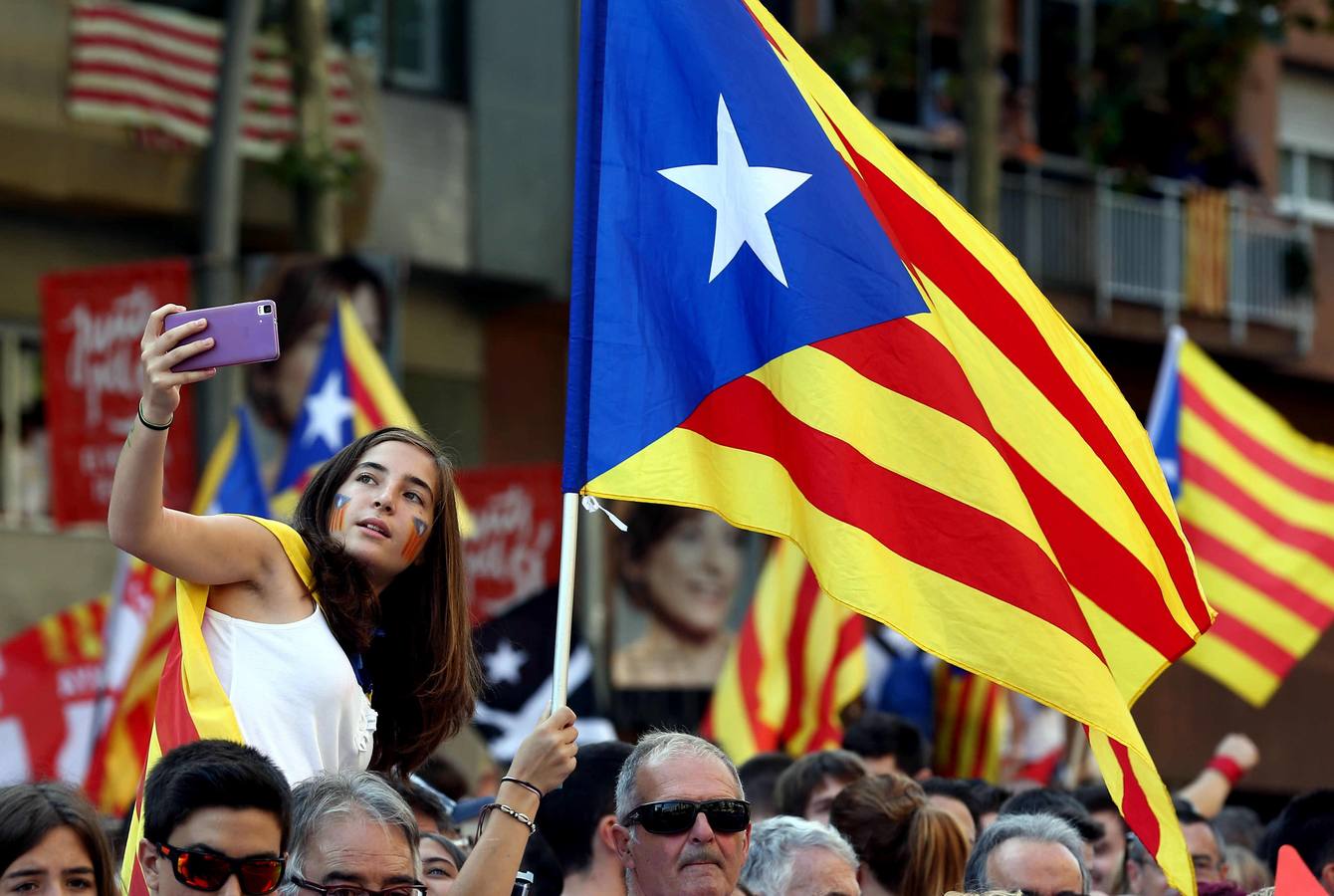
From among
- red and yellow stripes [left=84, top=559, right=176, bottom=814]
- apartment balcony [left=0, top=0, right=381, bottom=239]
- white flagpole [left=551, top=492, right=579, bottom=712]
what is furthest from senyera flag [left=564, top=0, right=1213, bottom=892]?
apartment balcony [left=0, top=0, right=381, bottom=239]

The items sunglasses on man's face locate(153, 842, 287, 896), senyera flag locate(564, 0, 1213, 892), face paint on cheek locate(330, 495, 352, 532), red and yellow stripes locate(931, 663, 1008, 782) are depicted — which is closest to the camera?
sunglasses on man's face locate(153, 842, 287, 896)

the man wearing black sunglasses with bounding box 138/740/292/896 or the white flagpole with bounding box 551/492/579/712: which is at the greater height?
the white flagpole with bounding box 551/492/579/712

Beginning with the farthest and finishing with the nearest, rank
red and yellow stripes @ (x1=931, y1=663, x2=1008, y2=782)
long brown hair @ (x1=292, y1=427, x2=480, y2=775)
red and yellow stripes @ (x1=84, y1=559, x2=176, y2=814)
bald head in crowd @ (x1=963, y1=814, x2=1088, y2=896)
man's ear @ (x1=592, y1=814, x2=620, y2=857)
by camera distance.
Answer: red and yellow stripes @ (x1=931, y1=663, x2=1008, y2=782) → red and yellow stripes @ (x1=84, y1=559, x2=176, y2=814) → bald head in crowd @ (x1=963, y1=814, x2=1088, y2=896) → man's ear @ (x1=592, y1=814, x2=620, y2=857) → long brown hair @ (x1=292, y1=427, x2=480, y2=775)

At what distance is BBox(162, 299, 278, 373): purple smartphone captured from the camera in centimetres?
474

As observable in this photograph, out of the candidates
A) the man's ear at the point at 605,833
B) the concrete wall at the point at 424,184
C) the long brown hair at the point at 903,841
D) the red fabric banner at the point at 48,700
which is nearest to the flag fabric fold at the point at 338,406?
the red fabric banner at the point at 48,700

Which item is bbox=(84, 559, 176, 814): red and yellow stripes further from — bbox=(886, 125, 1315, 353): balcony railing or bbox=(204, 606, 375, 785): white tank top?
bbox=(886, 125, 1315, 353): balcony railing

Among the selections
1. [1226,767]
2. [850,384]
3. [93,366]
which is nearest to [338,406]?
[93,366]

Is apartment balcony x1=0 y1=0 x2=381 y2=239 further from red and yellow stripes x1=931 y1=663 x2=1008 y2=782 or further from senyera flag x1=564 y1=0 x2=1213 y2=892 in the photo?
senyera flag x1=564 y1=0 x2=1213 y2=892

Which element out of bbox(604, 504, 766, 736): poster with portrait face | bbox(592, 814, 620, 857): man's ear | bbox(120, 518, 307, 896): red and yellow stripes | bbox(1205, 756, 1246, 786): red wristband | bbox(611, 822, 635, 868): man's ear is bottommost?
bbox(604, 504, 766, 736): poster with portrait face

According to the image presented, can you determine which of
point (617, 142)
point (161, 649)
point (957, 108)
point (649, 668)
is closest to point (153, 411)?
point (617, 142)

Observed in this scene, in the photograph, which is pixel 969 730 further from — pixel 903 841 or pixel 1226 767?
pixel 903 841

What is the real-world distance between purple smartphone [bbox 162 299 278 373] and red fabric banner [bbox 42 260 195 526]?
32.1ft

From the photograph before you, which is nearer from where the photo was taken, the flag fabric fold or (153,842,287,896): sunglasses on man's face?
(153,842,287,896): sunglasses on man's face

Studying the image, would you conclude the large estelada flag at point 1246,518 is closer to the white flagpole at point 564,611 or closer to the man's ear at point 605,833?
the man's ear at point 605,833
